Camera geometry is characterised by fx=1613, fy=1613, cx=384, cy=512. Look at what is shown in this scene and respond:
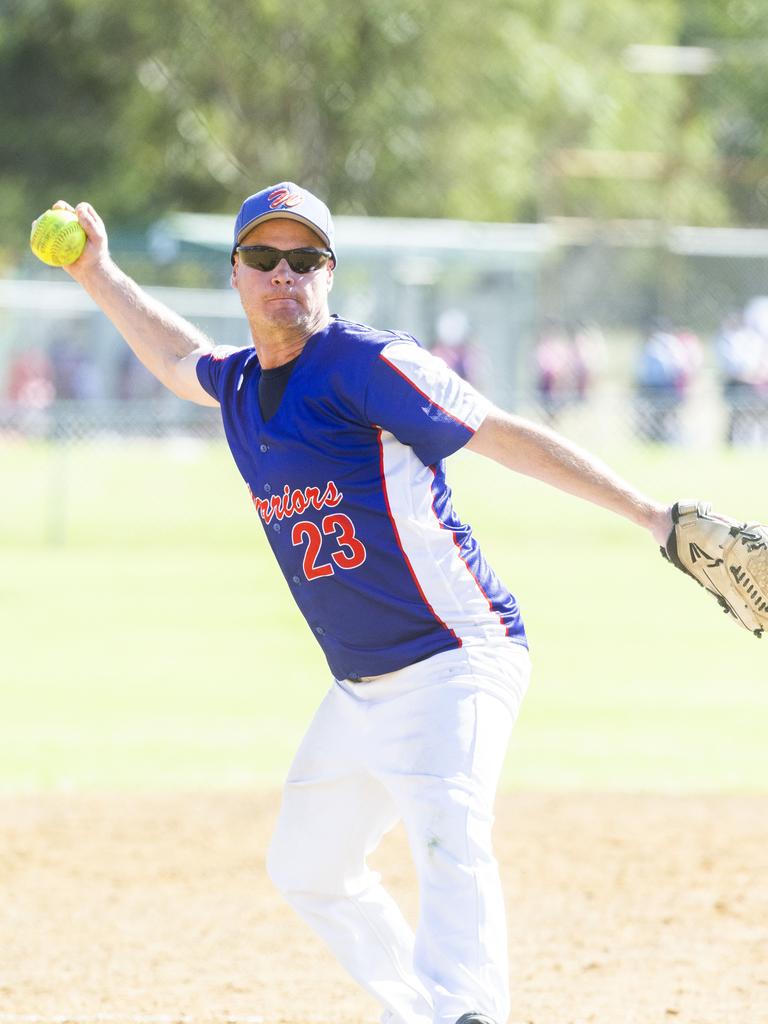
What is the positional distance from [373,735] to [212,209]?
2760cm

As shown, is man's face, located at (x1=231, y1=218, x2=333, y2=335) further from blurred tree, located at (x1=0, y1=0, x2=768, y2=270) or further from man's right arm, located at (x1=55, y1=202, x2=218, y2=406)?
blurred tree, located at (x1=0, y1=0, x2=768, y2=270)

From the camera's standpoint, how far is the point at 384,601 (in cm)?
385

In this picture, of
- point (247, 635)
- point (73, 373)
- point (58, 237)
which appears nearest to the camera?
point (58, 237)

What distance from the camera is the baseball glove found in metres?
3.71

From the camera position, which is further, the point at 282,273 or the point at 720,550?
the point at 282,273

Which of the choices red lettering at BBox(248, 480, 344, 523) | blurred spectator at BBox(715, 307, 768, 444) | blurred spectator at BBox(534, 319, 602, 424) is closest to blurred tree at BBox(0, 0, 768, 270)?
blurred spectator at BBox(534, 319, 602, 424)

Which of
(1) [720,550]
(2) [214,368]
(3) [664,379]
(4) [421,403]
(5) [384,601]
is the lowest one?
(5) [384,601]

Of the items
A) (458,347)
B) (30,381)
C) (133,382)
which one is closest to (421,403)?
(458,347)

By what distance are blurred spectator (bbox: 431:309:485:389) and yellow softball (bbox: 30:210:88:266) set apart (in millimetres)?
15324

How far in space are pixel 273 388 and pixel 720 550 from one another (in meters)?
1.16

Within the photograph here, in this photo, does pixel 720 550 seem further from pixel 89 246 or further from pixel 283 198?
pixel 89 246

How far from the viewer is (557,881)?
6.54 metres

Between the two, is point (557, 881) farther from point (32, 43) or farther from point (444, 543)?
point (32, 43)

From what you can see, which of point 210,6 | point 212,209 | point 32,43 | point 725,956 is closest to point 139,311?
point 725,956
